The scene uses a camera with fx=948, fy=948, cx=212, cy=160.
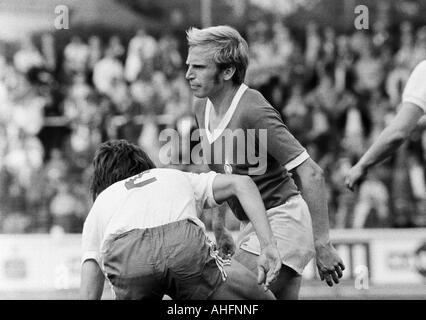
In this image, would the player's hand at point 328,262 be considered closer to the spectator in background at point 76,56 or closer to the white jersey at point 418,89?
the white jersey at point 418,89

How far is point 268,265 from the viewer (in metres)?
4.36

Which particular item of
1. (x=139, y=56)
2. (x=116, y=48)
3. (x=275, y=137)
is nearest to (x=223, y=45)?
(x=275, y=137)

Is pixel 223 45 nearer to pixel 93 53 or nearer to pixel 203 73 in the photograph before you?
pixel 203 73

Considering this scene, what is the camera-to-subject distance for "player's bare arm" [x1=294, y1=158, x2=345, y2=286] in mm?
4949

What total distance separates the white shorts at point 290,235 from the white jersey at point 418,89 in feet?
2.97

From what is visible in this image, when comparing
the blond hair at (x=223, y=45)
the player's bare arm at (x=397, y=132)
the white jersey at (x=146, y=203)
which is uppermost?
the blond hair at (x=223, y=45)

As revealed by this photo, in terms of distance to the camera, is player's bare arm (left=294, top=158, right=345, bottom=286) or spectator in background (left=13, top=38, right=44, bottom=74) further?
spectator in background (left=13, top=38, right=44, bottom=74)

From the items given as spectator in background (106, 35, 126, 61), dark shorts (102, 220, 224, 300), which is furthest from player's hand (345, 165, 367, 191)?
spectator in background (106, 35, 126, 61)

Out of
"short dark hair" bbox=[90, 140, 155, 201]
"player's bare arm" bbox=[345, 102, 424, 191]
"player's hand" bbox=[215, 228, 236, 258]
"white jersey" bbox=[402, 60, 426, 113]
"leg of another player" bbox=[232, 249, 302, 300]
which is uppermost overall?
"white jersey" bbox=[402, 60, 426, 113]

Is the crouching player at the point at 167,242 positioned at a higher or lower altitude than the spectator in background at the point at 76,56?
lower

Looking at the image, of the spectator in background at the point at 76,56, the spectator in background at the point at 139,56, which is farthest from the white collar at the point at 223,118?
the spectator in background at the point at 76,56

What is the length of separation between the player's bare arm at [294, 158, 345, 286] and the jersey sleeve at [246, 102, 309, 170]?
6 centimetres

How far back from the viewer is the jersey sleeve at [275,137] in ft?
16.3

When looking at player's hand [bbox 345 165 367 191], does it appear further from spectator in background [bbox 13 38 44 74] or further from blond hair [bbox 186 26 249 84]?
spectator in background [bbox 13 38 44 74]
